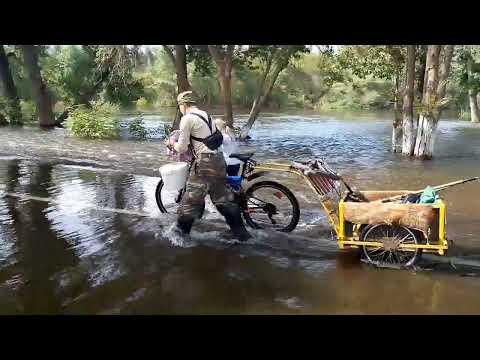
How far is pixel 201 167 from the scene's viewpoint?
6.17 meters

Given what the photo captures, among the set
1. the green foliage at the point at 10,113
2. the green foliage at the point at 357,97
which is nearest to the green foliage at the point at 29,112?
the green foliage at the point at 10,113

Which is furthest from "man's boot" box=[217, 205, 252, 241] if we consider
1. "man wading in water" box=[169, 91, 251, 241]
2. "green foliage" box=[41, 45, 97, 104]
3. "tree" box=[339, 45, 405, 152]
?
"green foliage" box=[41, 45, 97, 104]

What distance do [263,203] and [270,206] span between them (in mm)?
106

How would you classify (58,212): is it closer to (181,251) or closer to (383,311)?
(181,251)

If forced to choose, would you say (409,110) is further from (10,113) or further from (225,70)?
(10,113)

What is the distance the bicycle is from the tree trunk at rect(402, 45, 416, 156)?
8.45 metres

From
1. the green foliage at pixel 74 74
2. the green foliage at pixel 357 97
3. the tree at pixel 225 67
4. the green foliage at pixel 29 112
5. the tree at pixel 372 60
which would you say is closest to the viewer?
the tree at pixel 372 60

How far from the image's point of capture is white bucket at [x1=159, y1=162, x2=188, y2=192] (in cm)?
635

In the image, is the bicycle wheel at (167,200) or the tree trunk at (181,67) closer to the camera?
the bicycle wheel at (167,200)

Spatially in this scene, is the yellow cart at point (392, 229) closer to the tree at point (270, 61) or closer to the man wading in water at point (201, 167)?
the man wading in water at point (201, 167)

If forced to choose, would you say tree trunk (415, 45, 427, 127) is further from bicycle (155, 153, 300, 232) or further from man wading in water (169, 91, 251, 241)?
man wading in water (169, 91, 251, 241)

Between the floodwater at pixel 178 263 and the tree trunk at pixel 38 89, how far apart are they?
14466 millimetres

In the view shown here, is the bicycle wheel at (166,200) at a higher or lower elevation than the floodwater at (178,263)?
higher

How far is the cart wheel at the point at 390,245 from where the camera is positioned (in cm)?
540
